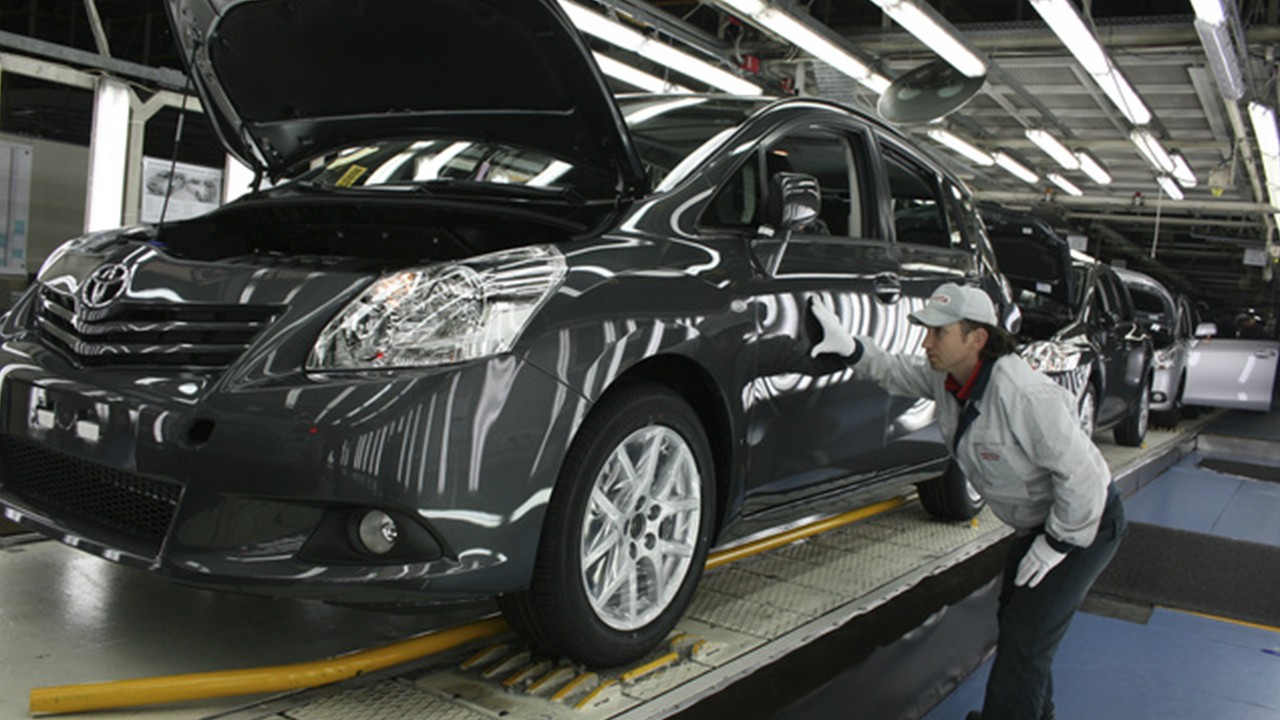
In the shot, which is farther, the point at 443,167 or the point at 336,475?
the point at 443,167

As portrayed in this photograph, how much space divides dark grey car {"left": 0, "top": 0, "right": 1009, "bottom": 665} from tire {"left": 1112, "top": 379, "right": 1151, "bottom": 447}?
19.0ft

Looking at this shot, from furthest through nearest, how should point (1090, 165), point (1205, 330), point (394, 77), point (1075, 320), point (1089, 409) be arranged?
point (1090, 165)
point (1205, 330)
point (1089, 409)
point (1075, 320)
point (394, 77)

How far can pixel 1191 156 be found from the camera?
49.0 ft

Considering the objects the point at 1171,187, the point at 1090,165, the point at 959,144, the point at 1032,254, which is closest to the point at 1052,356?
the point at 1032,254

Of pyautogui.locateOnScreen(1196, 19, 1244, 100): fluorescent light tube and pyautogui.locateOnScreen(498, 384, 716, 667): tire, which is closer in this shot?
pyautogui.locateOnScreen(498, 384, 716, 667): tire

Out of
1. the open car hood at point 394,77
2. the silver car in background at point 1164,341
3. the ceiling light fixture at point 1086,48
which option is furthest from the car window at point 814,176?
the silver car in background at point 1164,341

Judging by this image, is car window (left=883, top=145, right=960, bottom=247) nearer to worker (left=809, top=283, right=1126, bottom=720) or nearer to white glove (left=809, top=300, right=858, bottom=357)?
white glove (left=809, top=300, right=858, bottom=357)

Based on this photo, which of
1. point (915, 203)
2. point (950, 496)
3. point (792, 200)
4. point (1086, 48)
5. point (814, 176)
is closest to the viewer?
point (792, 200)

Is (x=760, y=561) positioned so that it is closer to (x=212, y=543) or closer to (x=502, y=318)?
(x=502, y=318)

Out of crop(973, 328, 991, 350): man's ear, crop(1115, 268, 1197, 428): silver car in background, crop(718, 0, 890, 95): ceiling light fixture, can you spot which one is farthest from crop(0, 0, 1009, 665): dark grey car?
crop(1115, 268, 1197, 428): silver car in background

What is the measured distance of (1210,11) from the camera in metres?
6.59

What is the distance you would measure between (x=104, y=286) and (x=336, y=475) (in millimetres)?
859

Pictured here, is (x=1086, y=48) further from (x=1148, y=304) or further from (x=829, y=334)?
(x=829, y=334)

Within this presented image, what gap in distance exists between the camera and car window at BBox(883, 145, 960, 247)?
12.1 feet
